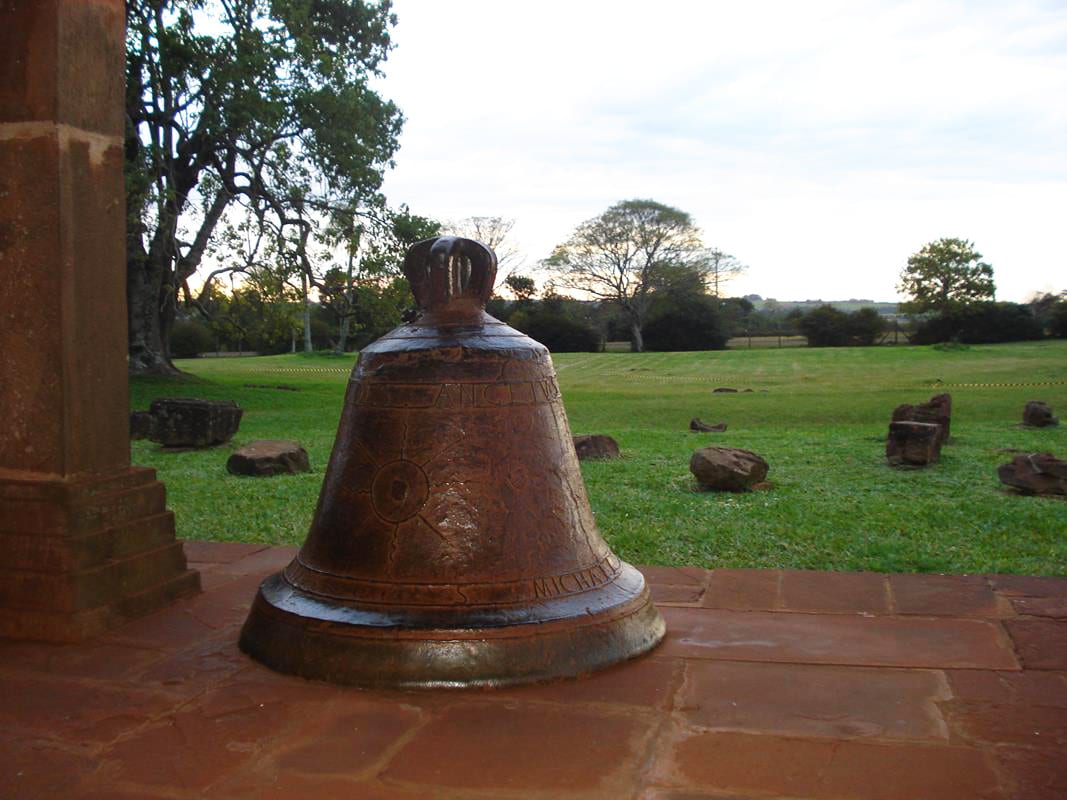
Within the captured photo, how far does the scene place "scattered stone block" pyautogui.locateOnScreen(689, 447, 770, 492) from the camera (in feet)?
20.1

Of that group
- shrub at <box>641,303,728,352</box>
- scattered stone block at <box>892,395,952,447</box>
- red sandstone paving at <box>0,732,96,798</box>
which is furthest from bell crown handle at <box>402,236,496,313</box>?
shrub at <box>641,303,728,352</box>

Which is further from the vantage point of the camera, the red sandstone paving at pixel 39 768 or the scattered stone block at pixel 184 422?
the scattered stone block at pixel 184 422

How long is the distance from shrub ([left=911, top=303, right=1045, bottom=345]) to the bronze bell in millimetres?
33013

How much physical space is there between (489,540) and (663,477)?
4.28 meters

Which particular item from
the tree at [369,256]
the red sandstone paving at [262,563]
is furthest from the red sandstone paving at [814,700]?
the tree at [369,256]

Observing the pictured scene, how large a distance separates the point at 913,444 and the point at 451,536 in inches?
216

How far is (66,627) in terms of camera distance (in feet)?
9.62

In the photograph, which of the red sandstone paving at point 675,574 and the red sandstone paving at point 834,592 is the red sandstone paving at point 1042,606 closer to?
the red sandstone paving at point 834,592

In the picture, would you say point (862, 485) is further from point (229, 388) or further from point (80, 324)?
point (229, 388)

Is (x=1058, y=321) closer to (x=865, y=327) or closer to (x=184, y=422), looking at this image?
(x=865, y=327)

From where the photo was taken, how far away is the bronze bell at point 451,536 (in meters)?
2.48

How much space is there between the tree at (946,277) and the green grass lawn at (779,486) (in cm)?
1844

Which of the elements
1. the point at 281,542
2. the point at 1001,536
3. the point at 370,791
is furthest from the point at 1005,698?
the point at 281,542

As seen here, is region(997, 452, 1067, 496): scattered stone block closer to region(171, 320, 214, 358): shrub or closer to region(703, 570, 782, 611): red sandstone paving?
region(703, 570, 782, 611): red sandstone paving
